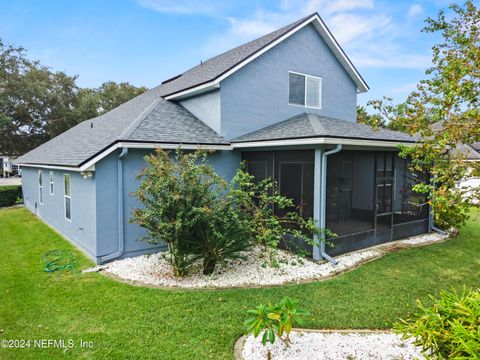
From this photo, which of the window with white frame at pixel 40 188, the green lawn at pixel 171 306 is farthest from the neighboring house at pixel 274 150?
the green lawn at pixel 171 306

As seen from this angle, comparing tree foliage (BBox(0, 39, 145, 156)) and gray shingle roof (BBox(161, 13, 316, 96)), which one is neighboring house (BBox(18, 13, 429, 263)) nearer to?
gray shingle roof (BBox(161, 13, 316, 96))

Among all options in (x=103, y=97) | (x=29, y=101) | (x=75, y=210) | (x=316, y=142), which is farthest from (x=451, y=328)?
(x=103, y=97)

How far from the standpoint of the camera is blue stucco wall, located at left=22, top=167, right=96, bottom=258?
838 cm

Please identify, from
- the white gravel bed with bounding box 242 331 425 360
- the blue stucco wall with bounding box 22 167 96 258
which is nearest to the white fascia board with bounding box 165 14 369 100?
the blue stucco wall with bounding box 22 167 96 258

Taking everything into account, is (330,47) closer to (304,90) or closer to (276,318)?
(304,90)

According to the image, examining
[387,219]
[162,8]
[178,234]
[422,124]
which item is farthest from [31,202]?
[422,124]

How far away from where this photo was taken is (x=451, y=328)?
3.24 meters

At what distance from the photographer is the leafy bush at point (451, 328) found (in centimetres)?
295

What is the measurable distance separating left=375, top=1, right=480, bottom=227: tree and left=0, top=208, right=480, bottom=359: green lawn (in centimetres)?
67

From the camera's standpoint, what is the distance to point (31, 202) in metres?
17.0

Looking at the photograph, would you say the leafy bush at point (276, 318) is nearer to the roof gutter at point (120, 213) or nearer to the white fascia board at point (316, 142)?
the white fascia board at point (316, 142)

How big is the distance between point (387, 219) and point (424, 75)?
19.3ft

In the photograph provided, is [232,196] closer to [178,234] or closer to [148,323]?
[178,234]

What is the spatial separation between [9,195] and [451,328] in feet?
78.8
